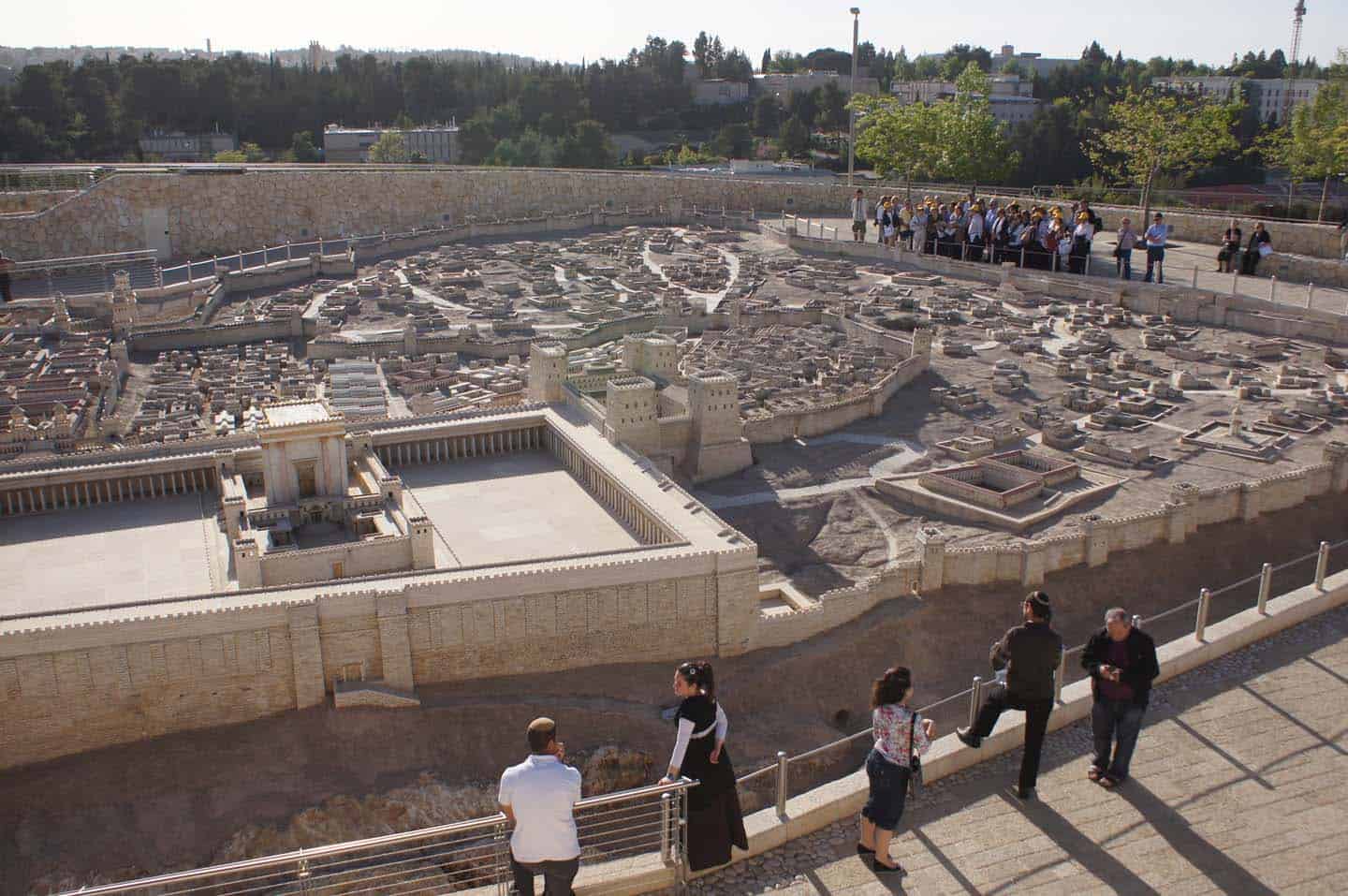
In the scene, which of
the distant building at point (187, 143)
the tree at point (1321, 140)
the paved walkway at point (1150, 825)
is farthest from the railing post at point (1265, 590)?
the distant building at point (187, 143)

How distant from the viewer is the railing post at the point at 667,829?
926 centimetres

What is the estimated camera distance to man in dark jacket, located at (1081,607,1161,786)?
400 inches

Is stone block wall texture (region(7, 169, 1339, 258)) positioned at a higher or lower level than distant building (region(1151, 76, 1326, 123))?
lower

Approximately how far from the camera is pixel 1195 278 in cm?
3994

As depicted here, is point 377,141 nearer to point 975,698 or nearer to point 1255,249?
point 1255,249

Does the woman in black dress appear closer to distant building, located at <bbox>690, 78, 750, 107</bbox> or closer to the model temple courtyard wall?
the model temple courtyard wall

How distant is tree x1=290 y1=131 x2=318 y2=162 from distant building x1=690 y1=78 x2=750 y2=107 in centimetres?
4478

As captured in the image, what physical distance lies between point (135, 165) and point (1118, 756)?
60809 mm

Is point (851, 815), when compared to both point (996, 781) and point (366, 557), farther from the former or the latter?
point (366, 557)

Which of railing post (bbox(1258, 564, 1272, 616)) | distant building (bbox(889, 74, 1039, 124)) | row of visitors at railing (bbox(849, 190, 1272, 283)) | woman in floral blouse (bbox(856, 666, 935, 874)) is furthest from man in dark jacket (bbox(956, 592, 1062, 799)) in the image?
distant building (bbox(889, 74, 1039, 124))

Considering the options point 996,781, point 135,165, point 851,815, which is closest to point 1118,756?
point 996,781

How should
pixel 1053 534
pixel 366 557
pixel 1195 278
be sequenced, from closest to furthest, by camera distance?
pixel 366 557 < pixel 1053 534 < pixel 1195 278

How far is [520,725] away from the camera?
2097 centimetres

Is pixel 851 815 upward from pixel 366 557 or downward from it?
upward
